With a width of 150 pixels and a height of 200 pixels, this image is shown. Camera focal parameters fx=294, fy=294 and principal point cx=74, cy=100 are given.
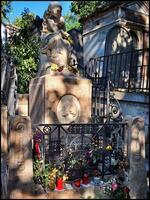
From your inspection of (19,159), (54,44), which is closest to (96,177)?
(19,159)

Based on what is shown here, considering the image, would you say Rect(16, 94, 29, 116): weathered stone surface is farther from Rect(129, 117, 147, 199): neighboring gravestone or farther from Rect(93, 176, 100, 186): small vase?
Rect(129, 117, 147, 199): neighboring gravestone

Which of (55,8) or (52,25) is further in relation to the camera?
(52,25)

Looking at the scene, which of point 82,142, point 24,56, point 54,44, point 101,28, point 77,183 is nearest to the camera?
point 77,183

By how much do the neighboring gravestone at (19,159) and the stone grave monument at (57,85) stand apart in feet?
7.38

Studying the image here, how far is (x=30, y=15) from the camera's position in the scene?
48.4 ft

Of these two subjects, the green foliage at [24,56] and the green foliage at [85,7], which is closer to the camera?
the green foliage at [24,56]

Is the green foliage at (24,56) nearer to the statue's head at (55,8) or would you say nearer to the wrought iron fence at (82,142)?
the statue's head at (55,8)

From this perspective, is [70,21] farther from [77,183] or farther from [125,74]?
[77,183]

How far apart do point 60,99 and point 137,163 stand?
2600 mm

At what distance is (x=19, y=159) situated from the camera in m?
4.48

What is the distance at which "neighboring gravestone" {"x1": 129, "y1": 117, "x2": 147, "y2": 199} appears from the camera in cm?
499

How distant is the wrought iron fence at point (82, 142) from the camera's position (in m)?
5.21

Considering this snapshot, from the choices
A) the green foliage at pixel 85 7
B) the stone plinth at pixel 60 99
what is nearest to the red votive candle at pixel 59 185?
the stone plinth at pixel 60 99

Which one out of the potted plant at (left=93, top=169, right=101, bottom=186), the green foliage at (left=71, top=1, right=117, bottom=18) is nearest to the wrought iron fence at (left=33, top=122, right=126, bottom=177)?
the potted plant at (left=93, top=169, right=101, bottom=186)
